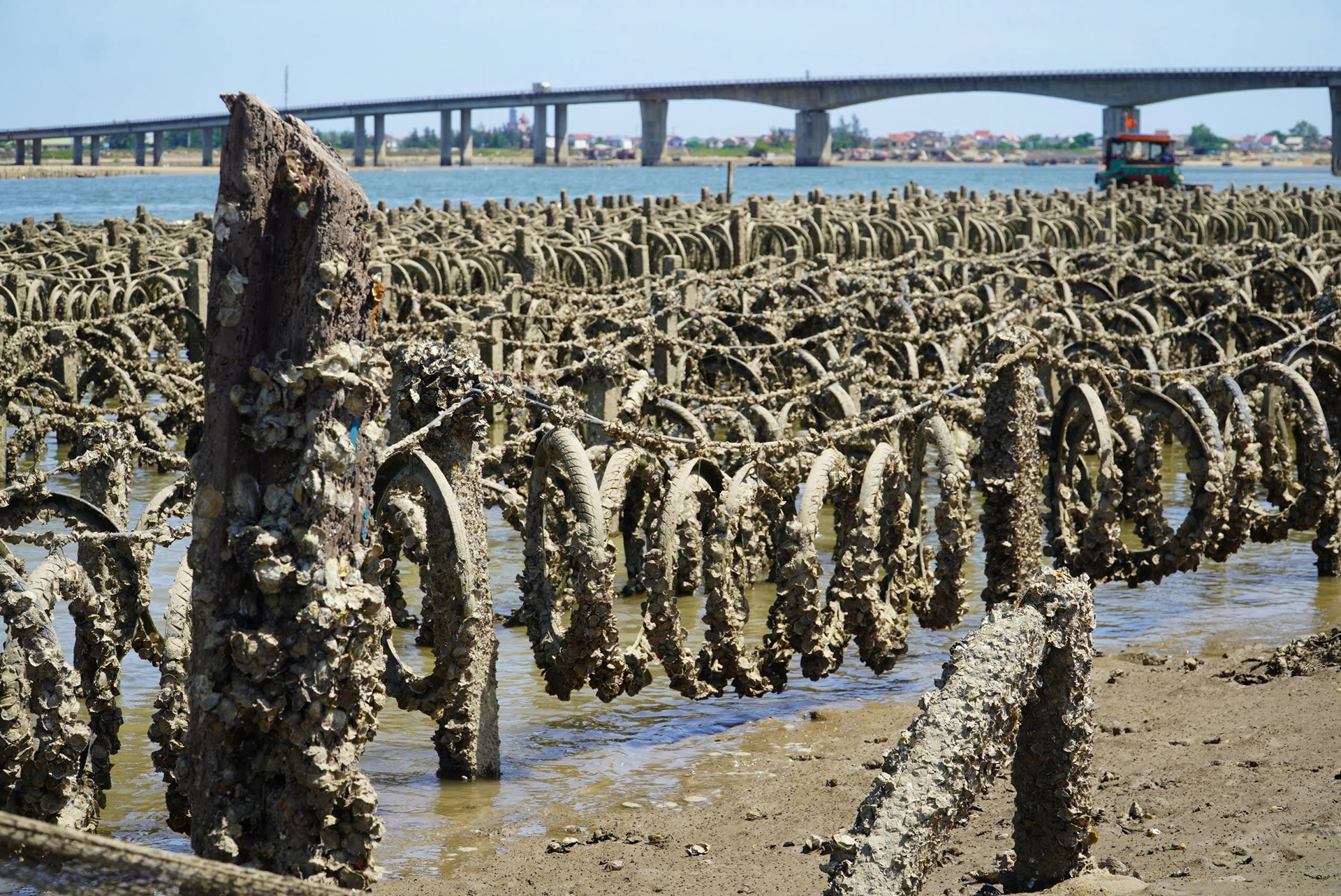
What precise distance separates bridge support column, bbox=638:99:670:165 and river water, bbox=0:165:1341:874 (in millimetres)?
88581

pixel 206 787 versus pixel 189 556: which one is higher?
pixel 189 556

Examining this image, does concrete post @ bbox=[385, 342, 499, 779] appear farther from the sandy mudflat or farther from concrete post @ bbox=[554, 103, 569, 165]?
concrete post @ bbox=[554, 103, 569, 165]

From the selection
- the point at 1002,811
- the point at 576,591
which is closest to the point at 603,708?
the point at 576,591

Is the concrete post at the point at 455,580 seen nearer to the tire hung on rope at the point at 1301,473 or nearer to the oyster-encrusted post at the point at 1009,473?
the oyster-encrusted post at the point at 1009,473

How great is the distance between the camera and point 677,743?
19.9 ft

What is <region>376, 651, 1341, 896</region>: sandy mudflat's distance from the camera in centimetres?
436

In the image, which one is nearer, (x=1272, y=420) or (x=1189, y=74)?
(x=1272, y=420)

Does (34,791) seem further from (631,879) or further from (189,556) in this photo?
(631,879)

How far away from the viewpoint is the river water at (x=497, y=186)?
62.2 metres

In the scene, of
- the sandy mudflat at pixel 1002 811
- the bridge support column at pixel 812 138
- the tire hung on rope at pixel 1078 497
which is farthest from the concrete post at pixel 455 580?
the bridge support column at pixel 812 138

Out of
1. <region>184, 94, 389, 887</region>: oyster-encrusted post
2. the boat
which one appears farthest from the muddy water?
the boat

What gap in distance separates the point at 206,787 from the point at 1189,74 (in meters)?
76.9

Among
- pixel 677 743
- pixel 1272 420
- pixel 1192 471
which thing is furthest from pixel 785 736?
pixel 1272 420

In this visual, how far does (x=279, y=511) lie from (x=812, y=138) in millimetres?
95832
